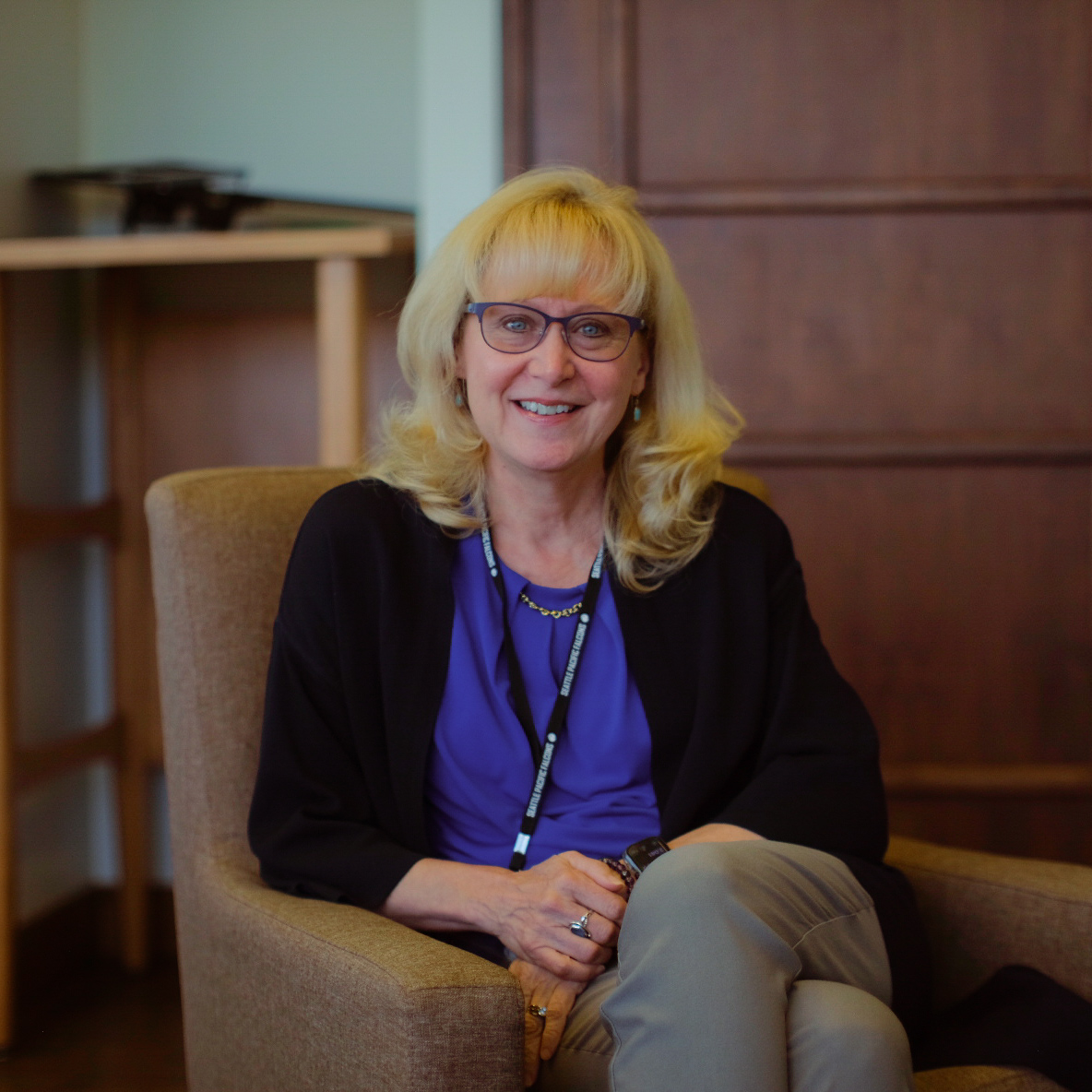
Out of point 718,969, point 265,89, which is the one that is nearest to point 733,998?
point 718,969

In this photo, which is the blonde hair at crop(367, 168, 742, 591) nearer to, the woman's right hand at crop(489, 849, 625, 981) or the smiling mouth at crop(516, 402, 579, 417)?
the smiling mouth at crop(516, 402, 579, 417)

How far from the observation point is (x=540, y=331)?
1.37m

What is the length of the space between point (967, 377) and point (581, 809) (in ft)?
3.96

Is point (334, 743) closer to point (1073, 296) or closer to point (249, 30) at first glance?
point (1073, 296)

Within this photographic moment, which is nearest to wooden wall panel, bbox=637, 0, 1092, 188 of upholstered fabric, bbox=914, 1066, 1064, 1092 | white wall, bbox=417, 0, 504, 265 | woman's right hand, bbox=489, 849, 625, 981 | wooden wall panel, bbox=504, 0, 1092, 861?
wooden wall panel, bbox=504, 0, 1092, 861

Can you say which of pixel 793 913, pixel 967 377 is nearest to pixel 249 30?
pixel 967 377

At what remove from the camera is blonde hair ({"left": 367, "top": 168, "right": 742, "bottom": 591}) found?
137 centimetres

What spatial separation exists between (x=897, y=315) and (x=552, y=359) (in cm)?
102

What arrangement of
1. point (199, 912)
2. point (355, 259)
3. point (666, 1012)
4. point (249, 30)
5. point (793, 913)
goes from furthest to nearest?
point (249, 30) < point (355, 259) < point (199, 912) < point (793, 913) < point (666, 1012)

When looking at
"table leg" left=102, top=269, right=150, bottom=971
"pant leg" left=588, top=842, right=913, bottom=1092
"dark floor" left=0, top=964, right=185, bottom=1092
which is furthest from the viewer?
"table leg" left=102, top=269, right=150, bottom=971

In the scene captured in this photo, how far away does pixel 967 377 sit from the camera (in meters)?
2.14

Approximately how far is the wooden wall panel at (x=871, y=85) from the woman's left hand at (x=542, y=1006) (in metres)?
1.46

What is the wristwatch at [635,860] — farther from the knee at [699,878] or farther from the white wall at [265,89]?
the white wall at [265,89]

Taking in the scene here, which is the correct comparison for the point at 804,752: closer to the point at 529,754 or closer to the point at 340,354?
the point at 529,754
